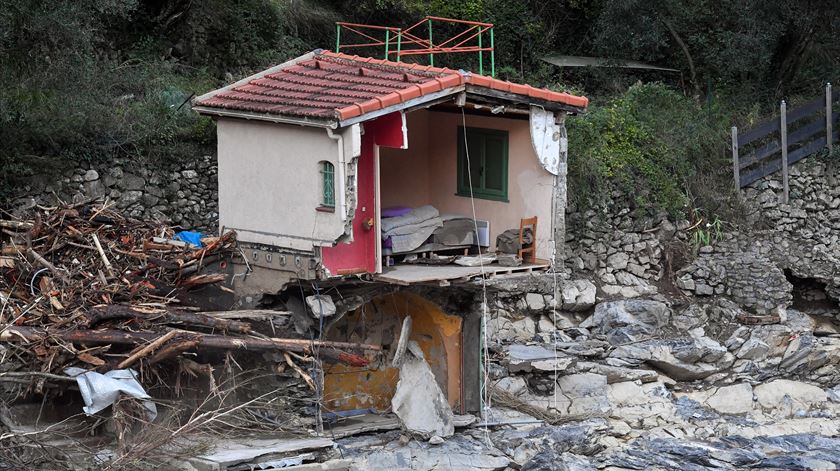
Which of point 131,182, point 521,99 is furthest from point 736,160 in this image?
point 131,182

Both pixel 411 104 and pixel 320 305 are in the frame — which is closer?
pixel 411 104

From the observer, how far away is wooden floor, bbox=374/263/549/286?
18188mm

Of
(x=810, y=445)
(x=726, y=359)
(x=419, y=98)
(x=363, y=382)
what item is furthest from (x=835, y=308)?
(x=419, y=98)

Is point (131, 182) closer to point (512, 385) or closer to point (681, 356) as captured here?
point (512, 385)

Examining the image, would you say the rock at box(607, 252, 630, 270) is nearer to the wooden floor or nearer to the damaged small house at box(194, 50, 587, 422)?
the damaged small house at box(194, 50, 587, 422)

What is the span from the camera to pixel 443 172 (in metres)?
20.7

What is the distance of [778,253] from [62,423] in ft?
51.5

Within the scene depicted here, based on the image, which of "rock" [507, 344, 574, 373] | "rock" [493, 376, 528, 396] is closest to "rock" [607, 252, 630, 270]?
"rock" [507, 344, 574, 373]

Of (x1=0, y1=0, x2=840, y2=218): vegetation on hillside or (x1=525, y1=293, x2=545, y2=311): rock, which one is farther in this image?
(x1=525, y1=293, x2=545, y2=311): rock

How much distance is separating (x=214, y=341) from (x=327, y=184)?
2445 millimetres

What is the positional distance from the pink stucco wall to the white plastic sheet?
5239 mm

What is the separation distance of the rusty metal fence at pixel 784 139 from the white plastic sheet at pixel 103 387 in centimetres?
1523

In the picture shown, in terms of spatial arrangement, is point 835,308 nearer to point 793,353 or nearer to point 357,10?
point 793,353

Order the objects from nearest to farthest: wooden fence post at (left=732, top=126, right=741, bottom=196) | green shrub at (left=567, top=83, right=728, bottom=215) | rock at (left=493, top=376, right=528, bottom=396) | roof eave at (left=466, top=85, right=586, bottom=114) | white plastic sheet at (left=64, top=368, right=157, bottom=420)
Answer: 1. white plastic sheet at (left=64, top=368, right=157, bottom=420)
2. roof eave at (left=466, top=85, right=586, bottom=114)
3. rock at (left=493, top=376, right=528, bottom=396)
4. green shrub at (left=567, top=83, right=728, bottom=215)
5. wooden fence post at (left=732, top=126, right=741, bottom=196)
